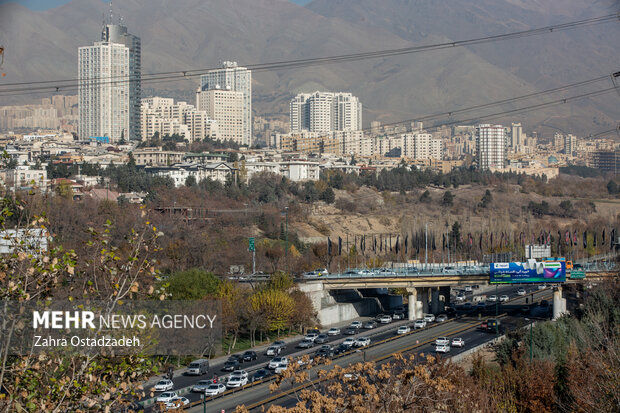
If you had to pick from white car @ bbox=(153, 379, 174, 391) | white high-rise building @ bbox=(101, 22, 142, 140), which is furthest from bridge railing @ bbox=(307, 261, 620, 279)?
white high-rise building @ bbox=(101, 22, 142, 140)

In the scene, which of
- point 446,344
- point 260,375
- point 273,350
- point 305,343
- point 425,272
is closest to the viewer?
point 260,375

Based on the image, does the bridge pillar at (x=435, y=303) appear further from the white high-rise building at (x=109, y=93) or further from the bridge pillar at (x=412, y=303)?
the white high-rise building at (x=109, y=93)

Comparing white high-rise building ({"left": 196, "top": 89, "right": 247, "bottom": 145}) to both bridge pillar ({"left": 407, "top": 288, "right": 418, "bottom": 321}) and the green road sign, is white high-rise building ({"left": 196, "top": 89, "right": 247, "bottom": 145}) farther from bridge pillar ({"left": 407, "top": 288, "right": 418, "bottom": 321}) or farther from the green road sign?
the green road sign

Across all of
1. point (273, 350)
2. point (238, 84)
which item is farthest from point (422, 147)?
point (273, 350)

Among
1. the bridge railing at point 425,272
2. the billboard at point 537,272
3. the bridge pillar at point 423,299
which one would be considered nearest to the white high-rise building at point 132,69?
the bridge railing at point 425,272

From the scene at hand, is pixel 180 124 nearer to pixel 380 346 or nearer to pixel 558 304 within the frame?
pixel 558 304

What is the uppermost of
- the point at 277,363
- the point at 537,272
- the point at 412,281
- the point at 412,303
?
the point at 537,272
